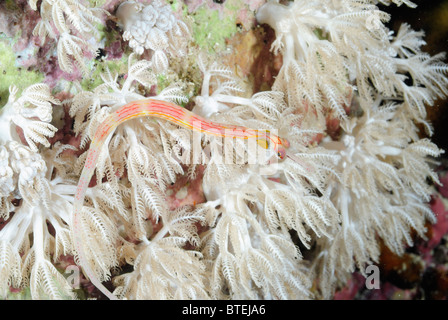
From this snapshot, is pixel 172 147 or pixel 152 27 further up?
pixel 152 27

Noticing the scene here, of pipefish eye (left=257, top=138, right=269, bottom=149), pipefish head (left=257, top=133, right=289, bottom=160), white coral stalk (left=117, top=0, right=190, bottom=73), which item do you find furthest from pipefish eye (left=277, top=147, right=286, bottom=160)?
white coral stalk (left=117, top=0, right=190, bottom=73)

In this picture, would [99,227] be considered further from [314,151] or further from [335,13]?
[335,13]

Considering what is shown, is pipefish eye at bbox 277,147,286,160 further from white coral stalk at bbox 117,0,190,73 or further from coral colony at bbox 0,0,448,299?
white coral stalk at bbox 117,0,190,73

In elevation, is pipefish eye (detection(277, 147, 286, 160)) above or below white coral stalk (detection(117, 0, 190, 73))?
below

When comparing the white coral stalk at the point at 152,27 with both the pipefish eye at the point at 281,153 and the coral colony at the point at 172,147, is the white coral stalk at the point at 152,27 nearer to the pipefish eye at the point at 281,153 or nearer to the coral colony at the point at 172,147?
the coral colony at the point at 172,147

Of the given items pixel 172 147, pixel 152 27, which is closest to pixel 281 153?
pixel 172 147

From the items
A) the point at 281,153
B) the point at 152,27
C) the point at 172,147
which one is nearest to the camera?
the point at 152,27

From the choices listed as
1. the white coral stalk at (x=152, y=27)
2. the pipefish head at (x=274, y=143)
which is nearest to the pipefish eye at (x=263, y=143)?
the pipefish head at (x=274, y=143)

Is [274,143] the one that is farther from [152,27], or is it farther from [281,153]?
[152,27]
